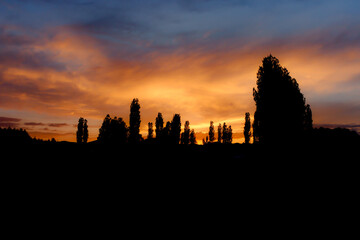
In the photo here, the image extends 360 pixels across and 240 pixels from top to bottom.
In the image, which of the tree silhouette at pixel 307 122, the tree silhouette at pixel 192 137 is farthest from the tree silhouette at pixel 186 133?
the tree silhouette at pixel 307 122

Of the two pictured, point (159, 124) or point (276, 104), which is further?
point (159, 124)

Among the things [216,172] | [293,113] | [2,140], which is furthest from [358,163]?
[2,140]

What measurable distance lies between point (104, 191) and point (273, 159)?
51.7ft

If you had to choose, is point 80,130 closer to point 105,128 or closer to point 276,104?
point 105,128

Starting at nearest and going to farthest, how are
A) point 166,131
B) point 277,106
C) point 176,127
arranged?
point 277,106 → point 176,127 → point 166,131

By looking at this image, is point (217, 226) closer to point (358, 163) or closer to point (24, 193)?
point (24, 193)

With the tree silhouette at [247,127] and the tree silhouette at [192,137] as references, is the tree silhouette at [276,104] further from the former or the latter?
the tree silhouette at [192,137]

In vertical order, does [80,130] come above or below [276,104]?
below

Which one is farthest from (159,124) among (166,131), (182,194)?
(182,194)

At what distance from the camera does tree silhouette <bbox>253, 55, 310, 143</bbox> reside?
2930cm

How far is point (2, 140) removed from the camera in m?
22.2

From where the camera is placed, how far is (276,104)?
101ft

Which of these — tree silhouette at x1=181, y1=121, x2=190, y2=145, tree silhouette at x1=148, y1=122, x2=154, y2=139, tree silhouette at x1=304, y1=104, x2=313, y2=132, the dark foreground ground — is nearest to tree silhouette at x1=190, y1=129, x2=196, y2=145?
tree silhouette at x1=181, y1=121, x2=190, y2=145

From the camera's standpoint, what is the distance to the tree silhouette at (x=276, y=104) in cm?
2930
